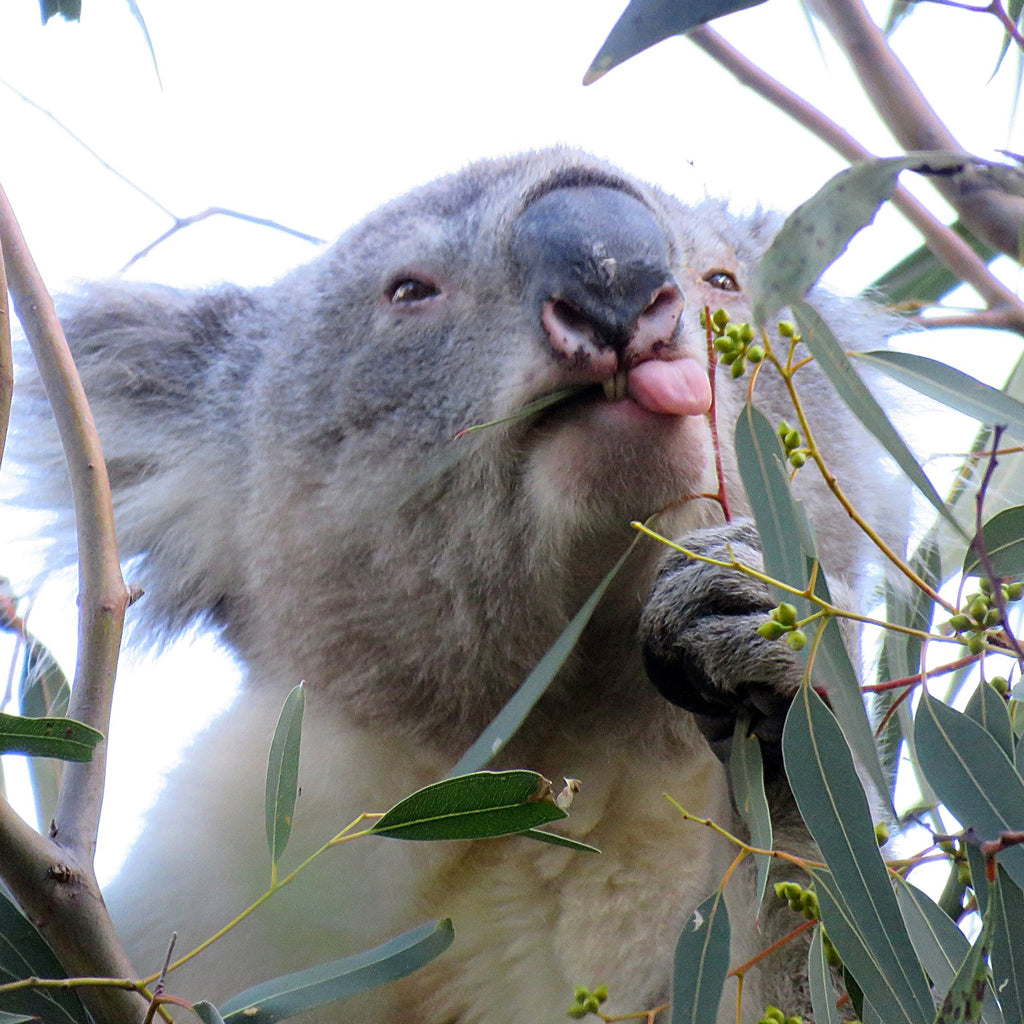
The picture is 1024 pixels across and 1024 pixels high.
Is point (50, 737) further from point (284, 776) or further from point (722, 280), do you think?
point (722, 280)

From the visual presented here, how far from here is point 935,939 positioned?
111cm

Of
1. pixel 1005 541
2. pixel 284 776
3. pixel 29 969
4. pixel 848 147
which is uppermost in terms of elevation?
pixel 848 147

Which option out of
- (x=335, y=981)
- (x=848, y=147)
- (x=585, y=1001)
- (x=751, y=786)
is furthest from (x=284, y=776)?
(x=848, y=147)

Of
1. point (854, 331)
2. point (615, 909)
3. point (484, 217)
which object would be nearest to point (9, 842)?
point (615, 909)

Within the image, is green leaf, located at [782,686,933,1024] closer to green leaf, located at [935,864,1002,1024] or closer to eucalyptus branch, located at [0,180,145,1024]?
green leaf, located at [935,864,1002,1024]

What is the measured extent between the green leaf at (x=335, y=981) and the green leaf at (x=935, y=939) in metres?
0.40

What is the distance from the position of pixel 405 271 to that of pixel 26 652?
3.08ft

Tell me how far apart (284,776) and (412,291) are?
2.77ft

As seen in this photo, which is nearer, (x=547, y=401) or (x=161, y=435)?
(x=547, y=401)

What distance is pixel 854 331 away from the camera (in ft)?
7.79

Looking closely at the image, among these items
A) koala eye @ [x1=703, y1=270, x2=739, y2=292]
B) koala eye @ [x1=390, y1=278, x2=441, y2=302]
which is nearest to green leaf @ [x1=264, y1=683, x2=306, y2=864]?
koala eye @ [x1=390, y1=278, x2=441, y2=302]

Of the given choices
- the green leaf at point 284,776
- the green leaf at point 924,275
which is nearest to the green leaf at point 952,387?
the green leaf at point 284,776

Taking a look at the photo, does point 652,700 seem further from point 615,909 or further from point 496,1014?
point 496,1014

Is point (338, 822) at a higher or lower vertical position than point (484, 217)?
lower
